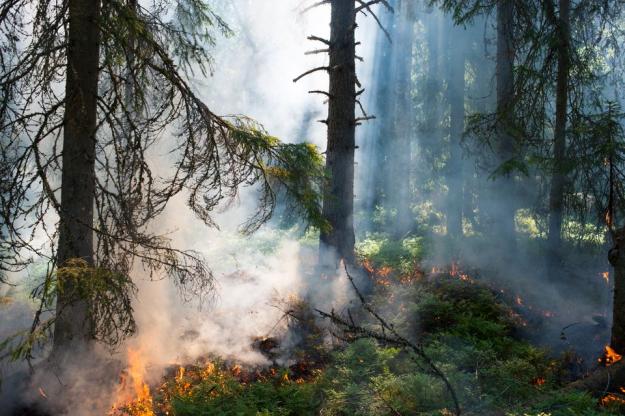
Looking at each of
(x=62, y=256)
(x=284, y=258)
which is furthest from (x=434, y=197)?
(x=62, y=256)

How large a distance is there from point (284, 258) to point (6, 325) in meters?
6.40

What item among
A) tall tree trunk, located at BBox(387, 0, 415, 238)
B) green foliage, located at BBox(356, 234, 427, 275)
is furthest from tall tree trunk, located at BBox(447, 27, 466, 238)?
tall tree trunk, located at BBox(387, 0, 415, 238)

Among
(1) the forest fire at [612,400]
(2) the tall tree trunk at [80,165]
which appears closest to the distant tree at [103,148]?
(2) the tall tree trunk at [80,165]

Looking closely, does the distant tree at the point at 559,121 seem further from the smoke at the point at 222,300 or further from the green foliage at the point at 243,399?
the green foliage at the point at 243,399

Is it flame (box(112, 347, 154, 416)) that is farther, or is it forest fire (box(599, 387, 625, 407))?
flame (box(112, 347, 154, 416))

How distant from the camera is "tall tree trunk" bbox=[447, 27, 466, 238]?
52.3 ft

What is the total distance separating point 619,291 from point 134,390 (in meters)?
6.69

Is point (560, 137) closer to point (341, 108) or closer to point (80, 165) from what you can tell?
point (341, 108)

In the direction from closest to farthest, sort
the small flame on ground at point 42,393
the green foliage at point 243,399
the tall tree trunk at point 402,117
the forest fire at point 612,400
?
the forest fire at point 612,400, the green foliage at point 243,399, the small flame on ground at point 42,393, the tall tree trunk at point 402,117

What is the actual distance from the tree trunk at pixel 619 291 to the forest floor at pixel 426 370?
305 millimetres

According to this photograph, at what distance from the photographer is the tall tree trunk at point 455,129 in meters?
15.9

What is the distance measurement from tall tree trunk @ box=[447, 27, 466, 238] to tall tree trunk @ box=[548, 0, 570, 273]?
195 inches

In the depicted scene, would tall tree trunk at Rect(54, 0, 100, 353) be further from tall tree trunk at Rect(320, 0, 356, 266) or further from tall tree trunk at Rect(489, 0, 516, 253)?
tall tree trunk at Rect(489, 0, 516, 253)

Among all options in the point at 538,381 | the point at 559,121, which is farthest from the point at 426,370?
the point at 559,121
